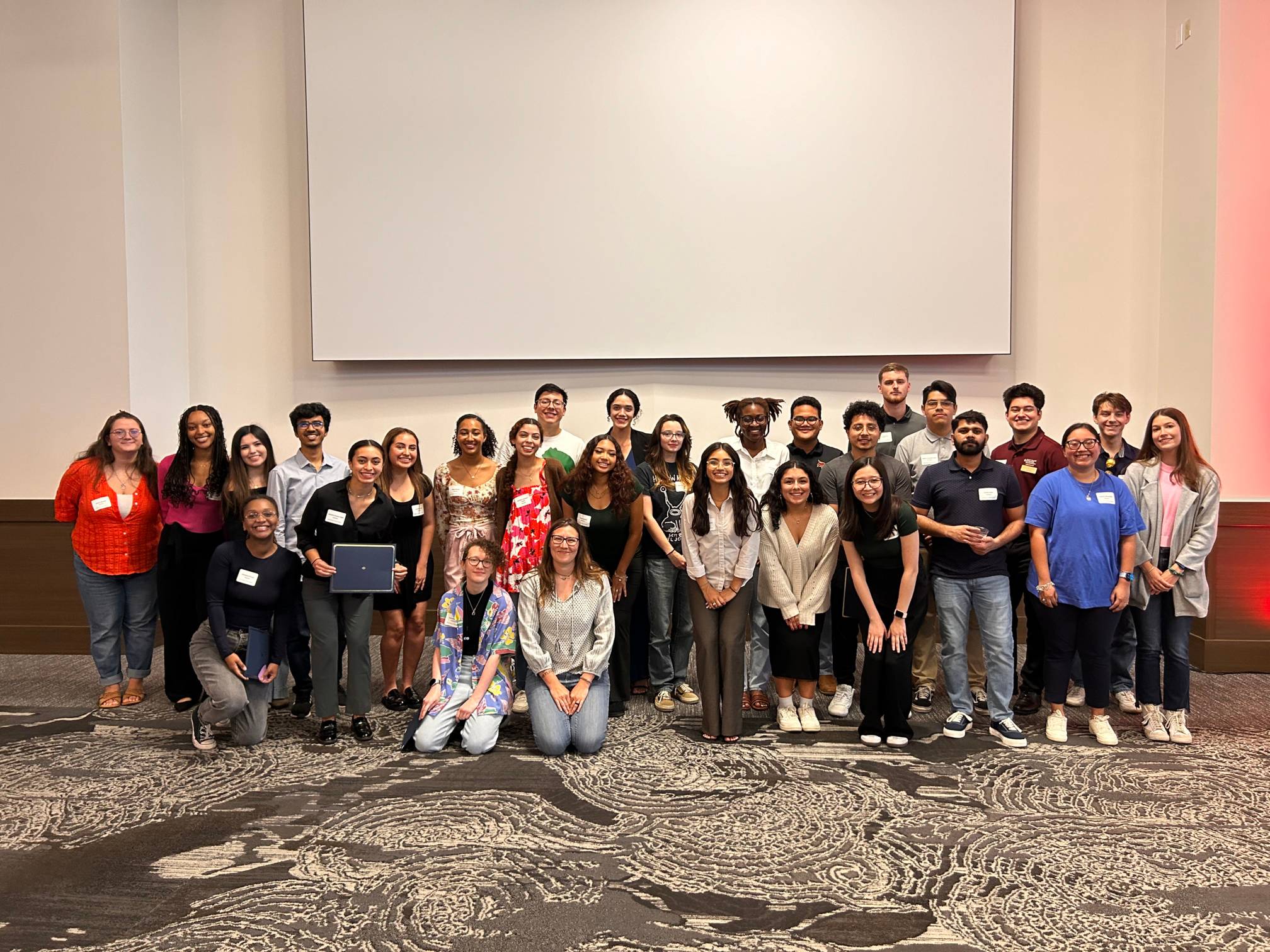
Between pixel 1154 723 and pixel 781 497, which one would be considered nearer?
pixel 1154 723

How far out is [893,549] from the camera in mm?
3953

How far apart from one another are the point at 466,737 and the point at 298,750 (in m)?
0.78

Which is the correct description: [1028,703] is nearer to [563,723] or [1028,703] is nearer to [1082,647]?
[1082,647]

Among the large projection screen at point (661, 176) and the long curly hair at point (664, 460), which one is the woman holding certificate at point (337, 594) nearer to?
the long curly hair at point (664, 460)

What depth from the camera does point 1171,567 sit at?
3936mm

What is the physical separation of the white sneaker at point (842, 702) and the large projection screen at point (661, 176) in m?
2.61

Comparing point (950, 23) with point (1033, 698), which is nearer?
point (1033, 698)

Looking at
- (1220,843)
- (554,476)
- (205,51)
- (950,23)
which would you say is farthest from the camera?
(205,51)

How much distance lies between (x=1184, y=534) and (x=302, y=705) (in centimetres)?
434

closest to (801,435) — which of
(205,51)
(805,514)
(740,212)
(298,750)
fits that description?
(805,514)

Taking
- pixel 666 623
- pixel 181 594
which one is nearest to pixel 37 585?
pixel 181 594

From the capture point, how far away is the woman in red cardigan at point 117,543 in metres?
4.55

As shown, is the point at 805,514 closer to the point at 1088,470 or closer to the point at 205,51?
the point at 1088,470

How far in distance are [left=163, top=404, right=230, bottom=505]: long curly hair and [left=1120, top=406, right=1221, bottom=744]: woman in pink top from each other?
175 inches
